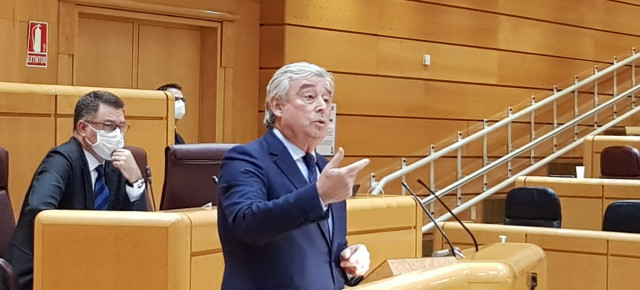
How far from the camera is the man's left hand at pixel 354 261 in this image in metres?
2.77

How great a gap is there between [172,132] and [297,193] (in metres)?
3.89

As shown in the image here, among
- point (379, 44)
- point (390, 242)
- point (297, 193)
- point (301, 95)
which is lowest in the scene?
point (390, 242)

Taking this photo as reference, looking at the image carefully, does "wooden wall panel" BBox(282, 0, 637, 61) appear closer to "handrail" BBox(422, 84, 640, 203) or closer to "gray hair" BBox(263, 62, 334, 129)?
"handrail" BBox(422, 84, 640, 203)

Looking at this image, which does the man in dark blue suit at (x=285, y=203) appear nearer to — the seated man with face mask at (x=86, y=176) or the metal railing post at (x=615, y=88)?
the seated man with face mask at (x=86, y=176)

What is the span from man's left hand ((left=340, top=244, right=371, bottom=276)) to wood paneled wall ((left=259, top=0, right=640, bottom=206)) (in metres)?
5.93

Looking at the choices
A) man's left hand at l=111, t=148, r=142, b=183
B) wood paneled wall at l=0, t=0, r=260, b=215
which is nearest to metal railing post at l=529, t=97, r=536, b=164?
wood paneled wall at l=0, t=0, r=260, b=215

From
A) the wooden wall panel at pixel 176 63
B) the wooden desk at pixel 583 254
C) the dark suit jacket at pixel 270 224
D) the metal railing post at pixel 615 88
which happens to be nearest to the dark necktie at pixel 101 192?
the dark suit jacket at pixel 270 224

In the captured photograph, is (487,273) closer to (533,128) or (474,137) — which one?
(474,137)

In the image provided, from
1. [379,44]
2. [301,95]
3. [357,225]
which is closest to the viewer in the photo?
[301,95]

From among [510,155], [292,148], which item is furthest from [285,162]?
[510,155]

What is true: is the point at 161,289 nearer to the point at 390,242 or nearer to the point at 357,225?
the point at 357,225

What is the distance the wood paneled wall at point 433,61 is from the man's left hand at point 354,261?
5.93 m

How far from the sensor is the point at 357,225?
185 inches

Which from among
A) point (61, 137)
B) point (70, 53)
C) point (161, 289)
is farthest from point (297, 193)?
point (70, 53)
